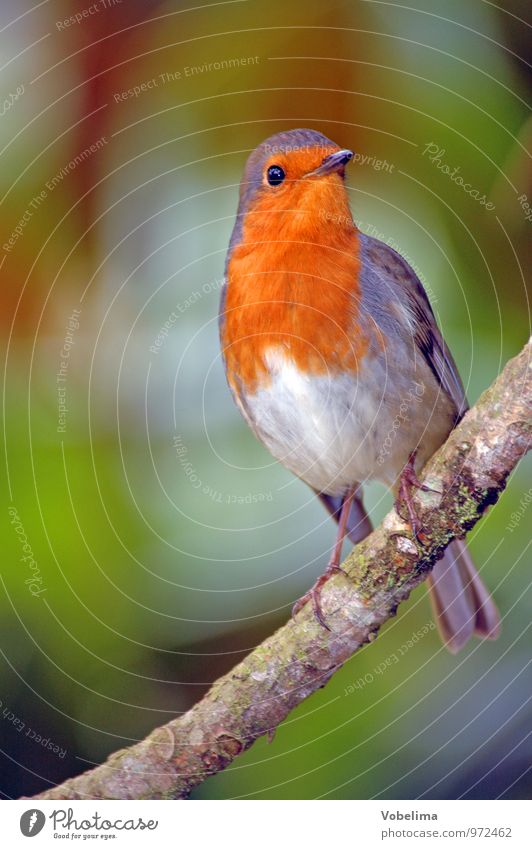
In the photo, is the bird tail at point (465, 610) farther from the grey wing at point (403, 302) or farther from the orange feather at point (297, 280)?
the orange feather at point (297, 280)

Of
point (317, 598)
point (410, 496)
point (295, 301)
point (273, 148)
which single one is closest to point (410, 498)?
point (410, 496)

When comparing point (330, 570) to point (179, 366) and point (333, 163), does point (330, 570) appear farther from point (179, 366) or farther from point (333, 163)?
point (333, 163)

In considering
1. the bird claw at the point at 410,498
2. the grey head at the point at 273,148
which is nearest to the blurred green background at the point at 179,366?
the grey head at the point at 273,148

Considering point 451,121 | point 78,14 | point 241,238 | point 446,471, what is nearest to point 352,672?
point 446,471

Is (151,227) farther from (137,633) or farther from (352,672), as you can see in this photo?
(352,672)

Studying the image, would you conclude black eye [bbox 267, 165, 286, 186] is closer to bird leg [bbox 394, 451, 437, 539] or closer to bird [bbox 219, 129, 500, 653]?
bird [bbox 219, 129, 500, 653]

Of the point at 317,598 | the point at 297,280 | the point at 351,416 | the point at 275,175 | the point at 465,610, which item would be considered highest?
the point at 275,175

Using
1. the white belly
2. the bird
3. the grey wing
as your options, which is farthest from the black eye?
the white belly
